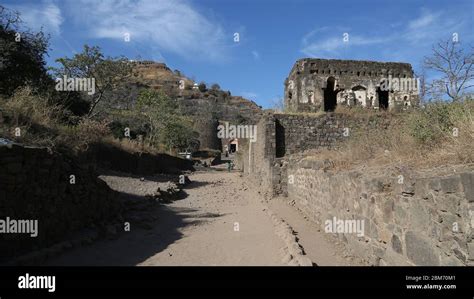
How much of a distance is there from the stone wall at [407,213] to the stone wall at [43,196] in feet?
16.7

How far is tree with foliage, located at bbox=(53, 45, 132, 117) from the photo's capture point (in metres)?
21.5

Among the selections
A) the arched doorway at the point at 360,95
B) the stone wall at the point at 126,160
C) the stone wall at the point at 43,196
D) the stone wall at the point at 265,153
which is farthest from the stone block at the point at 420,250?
the arched doorway at the point at 360,95

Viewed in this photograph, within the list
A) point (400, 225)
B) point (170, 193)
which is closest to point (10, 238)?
point (400, 225)

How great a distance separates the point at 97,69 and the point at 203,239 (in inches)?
718

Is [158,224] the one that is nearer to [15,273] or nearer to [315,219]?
[315,219]

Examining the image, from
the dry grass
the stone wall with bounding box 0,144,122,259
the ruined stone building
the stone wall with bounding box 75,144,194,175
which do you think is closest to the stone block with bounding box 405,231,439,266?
the dry grass

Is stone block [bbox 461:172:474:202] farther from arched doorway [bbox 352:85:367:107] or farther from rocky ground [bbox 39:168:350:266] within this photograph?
arched doorway [bbox 352:85:367:107]

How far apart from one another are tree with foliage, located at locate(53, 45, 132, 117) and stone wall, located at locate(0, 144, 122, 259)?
14685 mm

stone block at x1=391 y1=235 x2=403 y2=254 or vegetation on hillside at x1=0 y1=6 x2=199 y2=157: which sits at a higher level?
vegetation on hillside at x1=0 y1=6 x2=199 y2=157

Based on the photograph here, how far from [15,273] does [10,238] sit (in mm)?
709

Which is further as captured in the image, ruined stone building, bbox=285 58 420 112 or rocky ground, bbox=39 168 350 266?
ruined stone building, bbox=285 58 420 112

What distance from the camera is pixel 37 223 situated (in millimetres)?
5668

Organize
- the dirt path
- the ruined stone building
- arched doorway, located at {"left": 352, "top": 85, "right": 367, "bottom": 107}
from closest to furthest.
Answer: the dirt path, the ruined stone building, arched doorway, located at {"left": 352, "top": 85, "right": 367, "bottom": 107}

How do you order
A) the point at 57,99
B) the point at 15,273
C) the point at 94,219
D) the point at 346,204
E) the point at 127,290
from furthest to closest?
the point at 57,99 → the point at 94,219 → the point at 346,204 → the point at 15,273 → the point at 127,290
